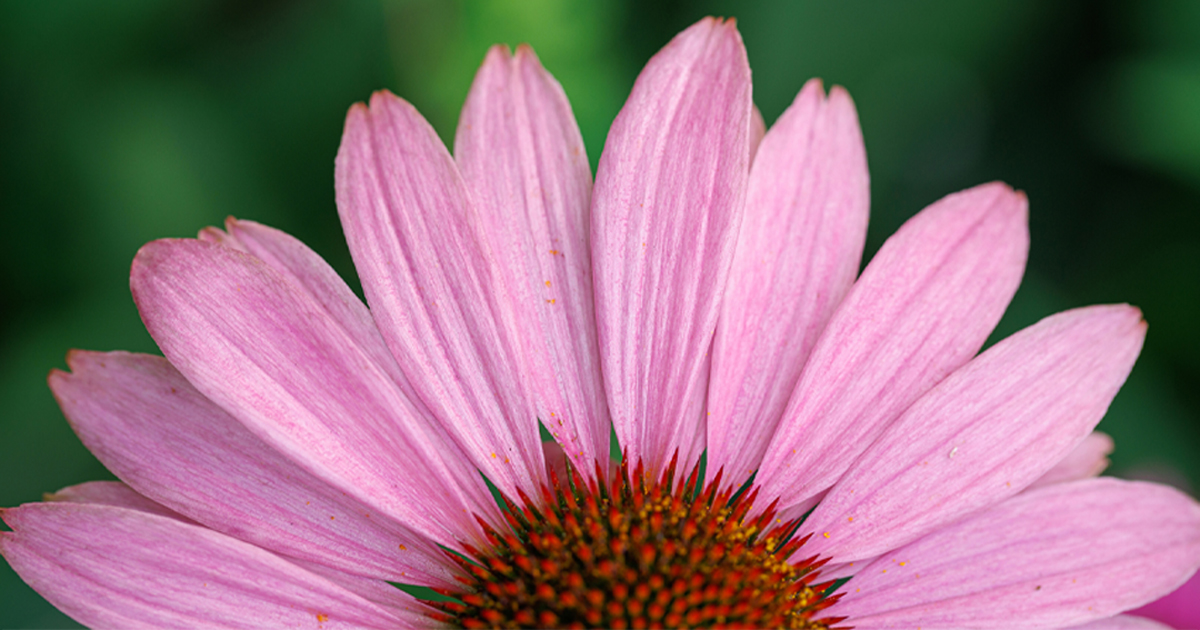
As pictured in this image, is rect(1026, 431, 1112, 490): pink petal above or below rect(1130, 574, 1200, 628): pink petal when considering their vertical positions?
above

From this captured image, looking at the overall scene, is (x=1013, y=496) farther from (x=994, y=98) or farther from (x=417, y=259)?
(x=994, y=98)

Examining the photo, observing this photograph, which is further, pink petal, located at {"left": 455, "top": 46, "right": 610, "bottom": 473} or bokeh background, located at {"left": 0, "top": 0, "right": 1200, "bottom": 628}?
bokeh background, located at {"left": 0, "top": 0, "right": 1200, "bottom": 628}

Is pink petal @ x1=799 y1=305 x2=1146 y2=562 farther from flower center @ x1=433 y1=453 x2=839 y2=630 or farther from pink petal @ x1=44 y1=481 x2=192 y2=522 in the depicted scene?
pink petal @ x1=44 y1=481 x2=192 y2=522

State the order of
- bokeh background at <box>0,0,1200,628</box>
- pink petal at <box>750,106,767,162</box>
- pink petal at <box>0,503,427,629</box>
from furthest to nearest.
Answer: bokeh background at <box>0,0,1200,628</box>, pink petal at <box>750,106,767,162</box>, pink petal at <box>0,503,427,629</box>

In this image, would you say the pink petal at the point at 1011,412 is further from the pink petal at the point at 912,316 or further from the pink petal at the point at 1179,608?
the pink petal at the point at 1179,608

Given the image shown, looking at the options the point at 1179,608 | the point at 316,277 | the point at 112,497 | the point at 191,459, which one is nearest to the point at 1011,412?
the point at 1179,608

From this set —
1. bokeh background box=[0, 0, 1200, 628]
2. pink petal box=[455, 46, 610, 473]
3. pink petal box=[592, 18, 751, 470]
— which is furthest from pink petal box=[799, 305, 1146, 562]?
bokeh background box=[0, 0, 1200, 628]

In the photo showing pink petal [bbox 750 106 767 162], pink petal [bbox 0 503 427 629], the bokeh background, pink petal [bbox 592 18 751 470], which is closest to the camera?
pink petal [bbox 0 503 427 629]

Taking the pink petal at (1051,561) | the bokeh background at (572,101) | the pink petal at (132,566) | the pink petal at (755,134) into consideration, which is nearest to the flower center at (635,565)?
the pink petal at (1051,561)
